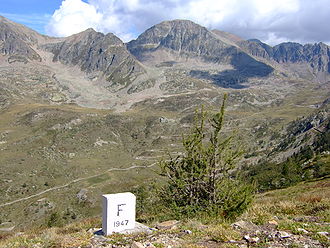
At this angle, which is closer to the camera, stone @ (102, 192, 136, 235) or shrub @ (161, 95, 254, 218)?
stone @ (102, 192, 136, 235)

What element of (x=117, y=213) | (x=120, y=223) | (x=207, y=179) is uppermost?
(x=207, y=179)

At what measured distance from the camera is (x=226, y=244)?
35.0 ft

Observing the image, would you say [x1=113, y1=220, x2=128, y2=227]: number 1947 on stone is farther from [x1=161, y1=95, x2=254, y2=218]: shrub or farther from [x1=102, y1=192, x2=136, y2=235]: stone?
[x1=161, y1=95, x2=254, y2=218]: shrub

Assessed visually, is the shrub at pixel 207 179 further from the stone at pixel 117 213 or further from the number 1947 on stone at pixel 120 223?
→ the number 1947 on stone at pixel 120 223

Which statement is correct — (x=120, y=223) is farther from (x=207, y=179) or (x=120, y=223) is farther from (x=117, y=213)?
(x=207, y=179)

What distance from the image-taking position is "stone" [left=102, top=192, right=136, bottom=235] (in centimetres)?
1315

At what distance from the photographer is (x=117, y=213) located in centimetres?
1340

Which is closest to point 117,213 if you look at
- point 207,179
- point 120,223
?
point 120,223

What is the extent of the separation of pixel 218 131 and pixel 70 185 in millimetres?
132862

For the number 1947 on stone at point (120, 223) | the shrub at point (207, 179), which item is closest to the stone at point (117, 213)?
the number 1947 on stone at point (120, 223)

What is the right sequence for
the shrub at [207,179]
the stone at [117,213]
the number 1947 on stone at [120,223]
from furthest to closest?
the shrub at [207,179]
the number 1947 on stone at [120,223]
the stone at [117,213]

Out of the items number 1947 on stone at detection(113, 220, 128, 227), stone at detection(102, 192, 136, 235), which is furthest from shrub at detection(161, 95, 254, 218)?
number 1947 on stone at detection(113, 220, 128, 227)

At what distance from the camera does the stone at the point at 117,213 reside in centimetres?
1315

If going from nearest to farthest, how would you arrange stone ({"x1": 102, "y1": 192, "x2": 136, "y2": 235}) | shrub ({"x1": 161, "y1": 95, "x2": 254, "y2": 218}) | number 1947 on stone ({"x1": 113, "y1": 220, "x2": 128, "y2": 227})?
stone ({"x1": 102, "y1": 192, "x2": 136, "y2": 235})
number 1947 on stone ({"x1": 113, "y1": 220, "x2": 128, "y2": 227})
shrub ({"x1": 161, "y1": 95, "x2": 254, "y2": 218})
